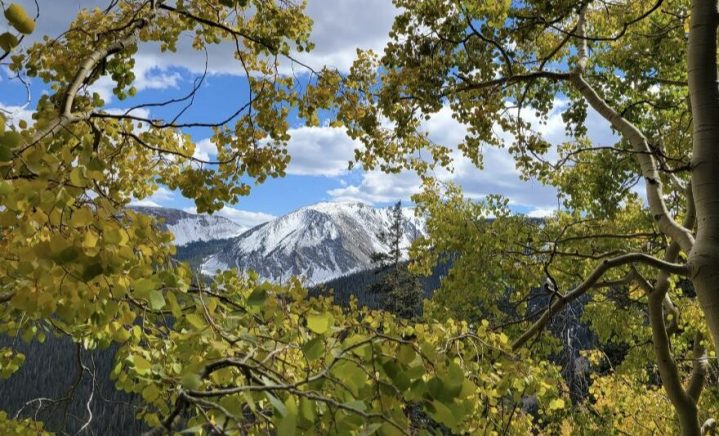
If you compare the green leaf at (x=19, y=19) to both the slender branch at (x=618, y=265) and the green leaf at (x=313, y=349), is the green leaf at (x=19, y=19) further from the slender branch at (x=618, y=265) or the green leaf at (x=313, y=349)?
the slender branch at (x=618, y=265)

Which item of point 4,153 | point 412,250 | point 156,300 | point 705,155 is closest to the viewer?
point 4,153

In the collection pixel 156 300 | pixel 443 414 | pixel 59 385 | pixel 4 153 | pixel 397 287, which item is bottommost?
pixel 59 385

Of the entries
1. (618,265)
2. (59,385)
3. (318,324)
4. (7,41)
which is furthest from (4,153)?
(59,385)

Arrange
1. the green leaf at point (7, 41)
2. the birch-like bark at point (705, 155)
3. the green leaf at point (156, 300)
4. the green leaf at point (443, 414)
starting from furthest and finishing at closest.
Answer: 1. the birch-like bark at point (705, 155)
2. the green leaf at point (156, 300)
3. the green leaf at point (7, 41)
4. the green leaf at point (443, 414)

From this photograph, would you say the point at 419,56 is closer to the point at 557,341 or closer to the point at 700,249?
the point at 700,249

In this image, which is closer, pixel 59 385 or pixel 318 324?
pixel 318 324

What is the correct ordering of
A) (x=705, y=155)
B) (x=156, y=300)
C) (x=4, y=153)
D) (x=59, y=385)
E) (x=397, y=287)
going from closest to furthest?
(x=4, y=153), (x=156, y=300), (x=705, y=155), (x=397, y=287), (x=59, y=385)

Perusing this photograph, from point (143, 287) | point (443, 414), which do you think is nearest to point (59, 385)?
point (143, 287)

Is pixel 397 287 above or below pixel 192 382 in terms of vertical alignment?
above

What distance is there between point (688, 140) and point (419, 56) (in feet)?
18.2

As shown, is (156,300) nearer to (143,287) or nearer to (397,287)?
(143,287)

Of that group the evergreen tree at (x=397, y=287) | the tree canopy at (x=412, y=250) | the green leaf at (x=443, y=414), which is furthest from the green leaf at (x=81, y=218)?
the evergreen tree at (x=397, y=287)

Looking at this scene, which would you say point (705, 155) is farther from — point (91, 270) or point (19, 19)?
point (19, 19)

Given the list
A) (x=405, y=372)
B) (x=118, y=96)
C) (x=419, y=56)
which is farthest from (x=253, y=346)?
(x=419, y=56)
